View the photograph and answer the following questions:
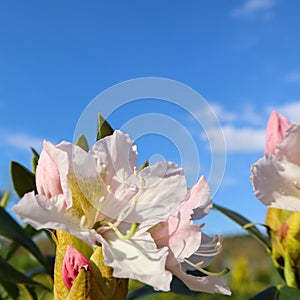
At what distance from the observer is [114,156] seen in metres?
0.73

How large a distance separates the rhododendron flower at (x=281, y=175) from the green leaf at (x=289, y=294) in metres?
0.12

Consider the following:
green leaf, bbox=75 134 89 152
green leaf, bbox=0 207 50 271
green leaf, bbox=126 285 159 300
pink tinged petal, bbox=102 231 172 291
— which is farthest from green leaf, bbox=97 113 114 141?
green leaf, bbox=126 285 159 300

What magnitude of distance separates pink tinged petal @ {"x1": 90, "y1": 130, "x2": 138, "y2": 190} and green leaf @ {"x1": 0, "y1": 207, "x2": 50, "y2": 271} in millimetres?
315

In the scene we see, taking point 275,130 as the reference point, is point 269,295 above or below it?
below

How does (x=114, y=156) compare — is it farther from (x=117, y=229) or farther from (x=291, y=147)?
(x=291, y=147)

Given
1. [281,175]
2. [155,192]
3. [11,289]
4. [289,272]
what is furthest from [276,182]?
[11,289]

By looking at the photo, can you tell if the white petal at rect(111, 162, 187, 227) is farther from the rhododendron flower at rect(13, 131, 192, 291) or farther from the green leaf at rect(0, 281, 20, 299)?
the green leaf at rect(0, 281, 20, 299)

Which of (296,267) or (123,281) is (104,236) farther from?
(296,267)

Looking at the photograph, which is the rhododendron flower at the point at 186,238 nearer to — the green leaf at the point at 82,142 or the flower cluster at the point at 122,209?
the flower cluster at the point at 122,209

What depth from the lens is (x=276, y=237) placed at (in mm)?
1011

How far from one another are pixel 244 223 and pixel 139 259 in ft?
1.67

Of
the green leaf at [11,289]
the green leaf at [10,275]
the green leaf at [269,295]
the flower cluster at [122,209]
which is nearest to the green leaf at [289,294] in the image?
the green leaf at [269,295]

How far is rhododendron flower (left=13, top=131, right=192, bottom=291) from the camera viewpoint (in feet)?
2.17

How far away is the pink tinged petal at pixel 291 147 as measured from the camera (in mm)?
907
